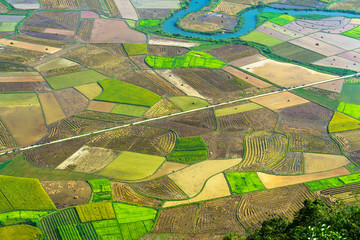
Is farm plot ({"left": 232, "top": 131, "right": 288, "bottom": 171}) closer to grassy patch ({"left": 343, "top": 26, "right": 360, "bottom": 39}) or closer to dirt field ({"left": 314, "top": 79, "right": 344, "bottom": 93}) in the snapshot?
dirt field ({"left": 314, "top": 79, "right": 344, "bottom": 93})

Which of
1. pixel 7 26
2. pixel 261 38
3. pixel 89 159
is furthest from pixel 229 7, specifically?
pixel 89 159

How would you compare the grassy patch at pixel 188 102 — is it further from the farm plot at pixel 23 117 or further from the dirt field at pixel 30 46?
the dirt field at pixel 30 46

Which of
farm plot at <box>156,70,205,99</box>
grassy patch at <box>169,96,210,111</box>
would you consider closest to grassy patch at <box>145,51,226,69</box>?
farm plot at <box>156,70,205,99</box>

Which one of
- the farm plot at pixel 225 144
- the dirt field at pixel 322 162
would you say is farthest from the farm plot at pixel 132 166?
the dirt field at pixel 322 162

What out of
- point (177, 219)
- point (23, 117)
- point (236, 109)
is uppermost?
point (236, 109)

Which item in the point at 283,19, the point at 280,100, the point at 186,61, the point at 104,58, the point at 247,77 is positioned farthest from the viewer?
the point at 283,19

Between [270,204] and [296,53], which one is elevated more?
[296,53]

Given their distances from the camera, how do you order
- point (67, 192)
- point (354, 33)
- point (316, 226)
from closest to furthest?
point (316, 226) → point (67, 192) → point (354, 33)

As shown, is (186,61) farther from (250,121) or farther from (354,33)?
(354,33)
